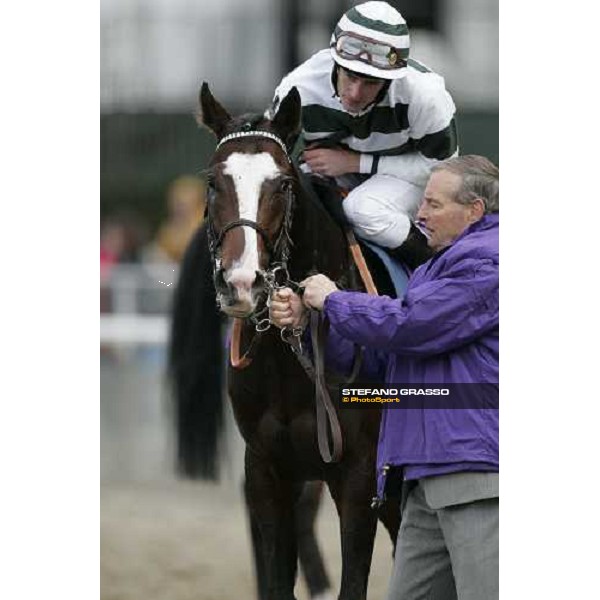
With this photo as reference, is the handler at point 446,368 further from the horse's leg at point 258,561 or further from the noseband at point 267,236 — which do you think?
the horse's leg at point 258,561

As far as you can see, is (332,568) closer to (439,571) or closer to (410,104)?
(439,571)

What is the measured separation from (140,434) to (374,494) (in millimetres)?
922

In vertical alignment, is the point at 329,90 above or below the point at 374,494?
above

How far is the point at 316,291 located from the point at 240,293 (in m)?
0.21

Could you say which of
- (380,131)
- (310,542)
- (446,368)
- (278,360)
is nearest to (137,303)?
(278,360)

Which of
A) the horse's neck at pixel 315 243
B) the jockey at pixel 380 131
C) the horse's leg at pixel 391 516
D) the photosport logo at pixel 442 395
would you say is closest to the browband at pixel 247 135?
the horse's neck at pixel 315 243

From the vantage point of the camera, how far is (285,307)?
3.77 metres

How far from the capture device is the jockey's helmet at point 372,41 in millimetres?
4234

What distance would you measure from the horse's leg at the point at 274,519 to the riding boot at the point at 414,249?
80 centimetres

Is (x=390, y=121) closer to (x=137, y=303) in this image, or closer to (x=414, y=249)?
(x=414, y=249)

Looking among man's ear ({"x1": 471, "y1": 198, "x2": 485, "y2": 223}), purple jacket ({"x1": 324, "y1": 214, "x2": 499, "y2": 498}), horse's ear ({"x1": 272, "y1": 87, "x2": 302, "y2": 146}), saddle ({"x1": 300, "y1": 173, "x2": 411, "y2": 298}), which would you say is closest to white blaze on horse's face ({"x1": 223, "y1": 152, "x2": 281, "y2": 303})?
horse's ear ({"x1": 272, "y1": 87, "x2": 302, "y2": 146})
